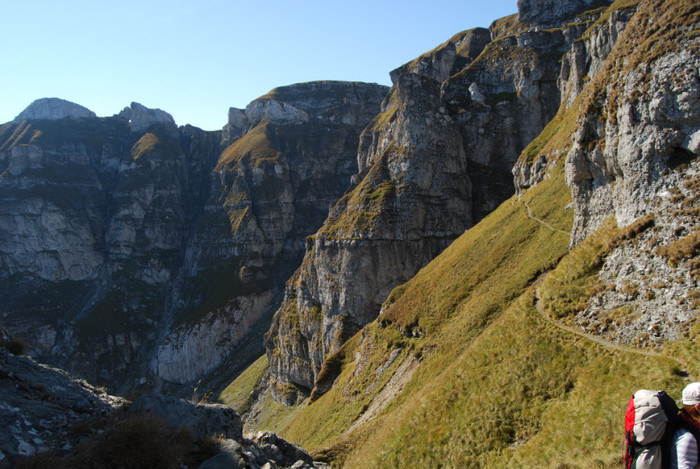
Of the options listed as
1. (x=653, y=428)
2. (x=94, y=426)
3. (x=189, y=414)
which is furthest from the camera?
(x=189, y=414)

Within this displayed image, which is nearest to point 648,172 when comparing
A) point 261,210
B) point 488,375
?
point 488,375

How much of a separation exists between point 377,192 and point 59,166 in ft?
540

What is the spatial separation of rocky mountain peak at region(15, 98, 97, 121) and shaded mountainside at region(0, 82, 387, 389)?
722 mm

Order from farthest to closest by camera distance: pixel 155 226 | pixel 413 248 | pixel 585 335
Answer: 1. pixel 155 226
2. pixel 413 248
3. pixel 585 335

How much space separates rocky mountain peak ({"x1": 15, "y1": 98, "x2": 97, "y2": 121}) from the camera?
191m

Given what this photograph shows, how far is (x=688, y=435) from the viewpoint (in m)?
6.62

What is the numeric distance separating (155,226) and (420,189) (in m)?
130

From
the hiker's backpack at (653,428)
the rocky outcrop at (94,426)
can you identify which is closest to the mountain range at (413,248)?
the rocky outcrop at (94,426)

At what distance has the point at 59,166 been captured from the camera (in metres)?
169

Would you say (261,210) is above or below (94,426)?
above

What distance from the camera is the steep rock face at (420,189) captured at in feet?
253

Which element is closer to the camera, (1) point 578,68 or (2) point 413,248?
(1) point 578,68

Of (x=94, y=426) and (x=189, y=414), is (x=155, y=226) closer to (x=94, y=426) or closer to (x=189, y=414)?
(x=189, y=414)

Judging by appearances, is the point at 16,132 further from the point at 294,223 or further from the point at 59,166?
the point at 294,223
